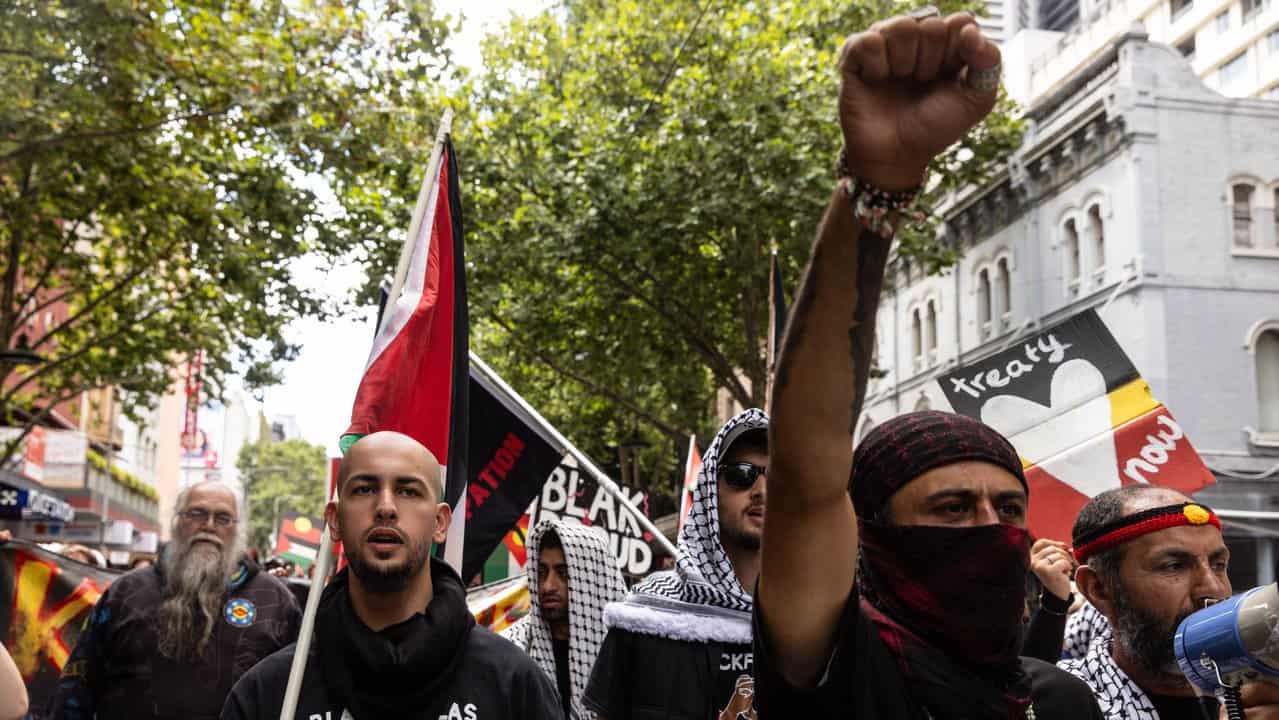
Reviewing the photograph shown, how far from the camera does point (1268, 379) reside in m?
23.3

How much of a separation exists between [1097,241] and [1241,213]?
241 centimetres

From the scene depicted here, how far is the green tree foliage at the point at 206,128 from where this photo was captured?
1208 centimetres

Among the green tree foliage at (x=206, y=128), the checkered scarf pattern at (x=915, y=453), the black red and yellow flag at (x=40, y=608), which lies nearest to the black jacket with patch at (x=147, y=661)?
the black red and yellow flag at (x=40, y=608)

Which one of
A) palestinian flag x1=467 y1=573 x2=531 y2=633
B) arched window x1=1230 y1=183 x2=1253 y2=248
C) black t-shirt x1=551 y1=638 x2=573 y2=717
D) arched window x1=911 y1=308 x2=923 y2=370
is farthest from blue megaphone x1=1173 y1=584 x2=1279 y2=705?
arched window x1=911 y1=308 x2=923 y2=370

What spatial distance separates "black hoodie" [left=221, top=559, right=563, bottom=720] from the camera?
315cm

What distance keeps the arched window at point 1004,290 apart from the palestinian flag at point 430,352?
24420 millimetres

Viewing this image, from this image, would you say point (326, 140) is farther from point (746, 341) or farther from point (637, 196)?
point (746, 341)

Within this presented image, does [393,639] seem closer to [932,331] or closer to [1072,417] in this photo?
[1072,417]

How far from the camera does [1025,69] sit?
34.9 m

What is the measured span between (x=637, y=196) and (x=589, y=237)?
92 centimetres

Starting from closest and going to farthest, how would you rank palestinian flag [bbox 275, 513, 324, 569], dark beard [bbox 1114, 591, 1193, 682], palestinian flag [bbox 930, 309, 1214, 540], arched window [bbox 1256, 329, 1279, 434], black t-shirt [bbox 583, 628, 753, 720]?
dark beard [bbox 1114, 591, 1193, 682] → black t-shirt [bbox 583, 628, 753, 720] → palestinian flag [bbox 930, 309, 1214, 540] → arched window [bbox 1256, 329, 1279, 434] → palestinian flag [bbox 275, 513, 324, 569]

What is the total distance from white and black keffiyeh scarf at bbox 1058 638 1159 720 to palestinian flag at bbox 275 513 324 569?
22950 millimetres

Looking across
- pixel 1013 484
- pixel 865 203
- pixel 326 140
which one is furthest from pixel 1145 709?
pixel 326 140

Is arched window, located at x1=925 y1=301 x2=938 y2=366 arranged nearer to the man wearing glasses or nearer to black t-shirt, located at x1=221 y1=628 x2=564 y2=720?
the man wearing glasses
